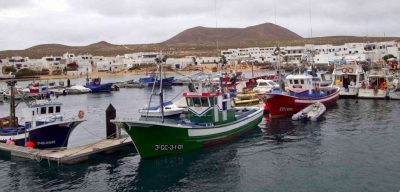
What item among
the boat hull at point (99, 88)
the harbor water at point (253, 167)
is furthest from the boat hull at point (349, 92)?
the boat hull at point (99, 88)

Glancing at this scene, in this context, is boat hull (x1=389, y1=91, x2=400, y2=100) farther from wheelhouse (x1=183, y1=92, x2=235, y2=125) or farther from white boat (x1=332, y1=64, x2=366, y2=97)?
wheelhouse (x1=183, y1=92, x2=235, y2=125)

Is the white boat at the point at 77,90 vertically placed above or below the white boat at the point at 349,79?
below

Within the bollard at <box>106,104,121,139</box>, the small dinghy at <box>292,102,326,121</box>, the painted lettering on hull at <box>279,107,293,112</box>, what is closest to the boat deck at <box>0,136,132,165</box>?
the bollard at <box>106,104,121,139</box>

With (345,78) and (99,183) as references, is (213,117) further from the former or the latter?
(345,78)

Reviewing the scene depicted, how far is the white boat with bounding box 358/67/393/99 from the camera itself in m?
57.2

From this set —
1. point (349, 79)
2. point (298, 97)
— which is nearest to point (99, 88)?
point (349, 79)

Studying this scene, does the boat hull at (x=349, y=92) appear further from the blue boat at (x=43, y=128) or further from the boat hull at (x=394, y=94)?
the blue boat at (x=43, y=128)

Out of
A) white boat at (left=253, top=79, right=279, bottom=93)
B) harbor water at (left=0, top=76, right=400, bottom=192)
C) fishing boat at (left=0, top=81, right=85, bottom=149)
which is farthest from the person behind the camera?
white boat at (left=253, top=79, right=279, bottom=93)

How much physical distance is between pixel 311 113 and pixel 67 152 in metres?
25.1

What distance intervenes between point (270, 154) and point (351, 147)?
6.20 meters

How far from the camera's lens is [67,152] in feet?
95.4

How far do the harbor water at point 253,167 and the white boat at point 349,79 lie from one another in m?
22.8

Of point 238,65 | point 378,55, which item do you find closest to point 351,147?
point 378,55

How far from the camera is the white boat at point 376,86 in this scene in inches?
2250
